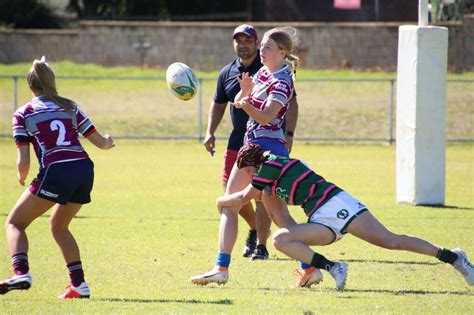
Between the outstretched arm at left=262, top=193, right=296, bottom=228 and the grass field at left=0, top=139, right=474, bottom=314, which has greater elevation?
the outstretched arm at left=262, top=193, right=296, bottom=228

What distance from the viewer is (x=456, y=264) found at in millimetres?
7461

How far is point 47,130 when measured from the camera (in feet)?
23.2

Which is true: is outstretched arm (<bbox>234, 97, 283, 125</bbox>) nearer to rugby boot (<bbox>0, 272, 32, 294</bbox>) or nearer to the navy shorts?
the navy shorts

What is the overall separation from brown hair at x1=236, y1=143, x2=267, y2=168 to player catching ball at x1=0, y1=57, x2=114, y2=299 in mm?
1175

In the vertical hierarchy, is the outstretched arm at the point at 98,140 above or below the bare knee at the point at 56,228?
above

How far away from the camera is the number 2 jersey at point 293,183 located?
730 cm

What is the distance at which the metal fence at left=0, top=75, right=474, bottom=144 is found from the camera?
79.9 feet

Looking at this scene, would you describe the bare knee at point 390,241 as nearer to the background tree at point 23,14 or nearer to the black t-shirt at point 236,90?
the black t-shirt at point 236,90

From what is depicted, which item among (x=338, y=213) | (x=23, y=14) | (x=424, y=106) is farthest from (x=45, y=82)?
(x=23, y=14)

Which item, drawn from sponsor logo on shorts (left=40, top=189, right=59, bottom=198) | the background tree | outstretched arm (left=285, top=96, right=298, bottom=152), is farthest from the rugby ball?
the background tree

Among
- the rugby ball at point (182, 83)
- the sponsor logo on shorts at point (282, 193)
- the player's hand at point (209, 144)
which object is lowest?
the player's hand at point (209, 144)

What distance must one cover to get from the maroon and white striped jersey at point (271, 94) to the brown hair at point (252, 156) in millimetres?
397

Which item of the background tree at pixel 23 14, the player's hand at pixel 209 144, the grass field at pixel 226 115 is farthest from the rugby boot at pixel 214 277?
the background tree at pixel 23 14

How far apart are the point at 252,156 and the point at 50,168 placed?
153 cm
